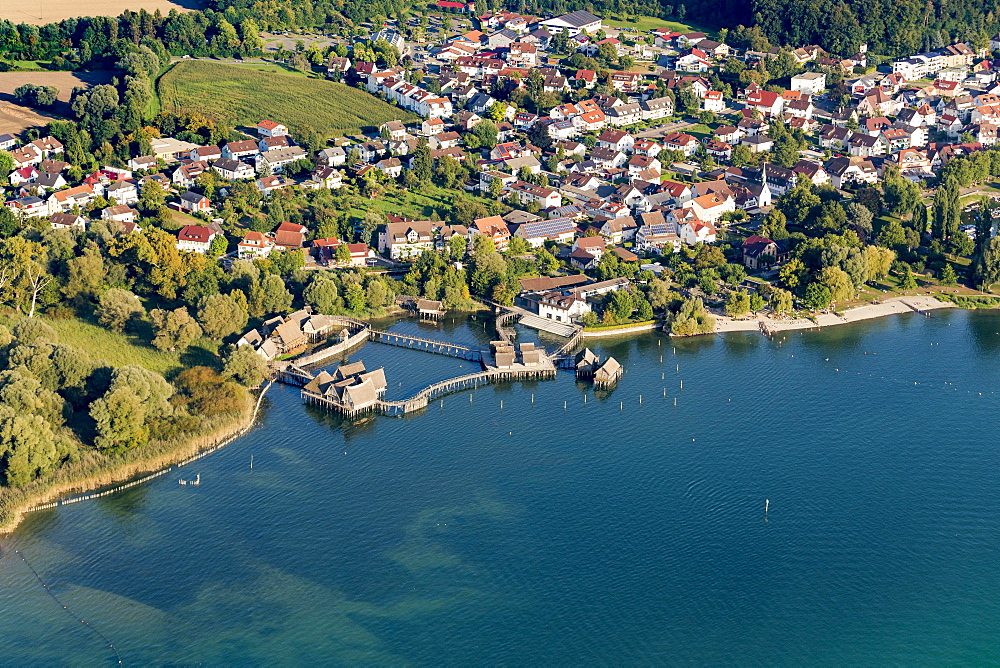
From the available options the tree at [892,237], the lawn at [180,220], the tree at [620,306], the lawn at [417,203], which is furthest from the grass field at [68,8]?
the tree at [892,237]

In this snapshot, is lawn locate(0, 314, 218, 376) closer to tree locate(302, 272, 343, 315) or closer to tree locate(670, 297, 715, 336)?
tree locate(302, 272, 343, 315)

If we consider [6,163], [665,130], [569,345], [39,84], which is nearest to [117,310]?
[569,345]


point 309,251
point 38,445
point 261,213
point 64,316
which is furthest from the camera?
point 261,213

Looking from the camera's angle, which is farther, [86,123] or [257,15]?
[257,15]

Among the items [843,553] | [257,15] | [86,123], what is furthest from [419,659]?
[257,15]

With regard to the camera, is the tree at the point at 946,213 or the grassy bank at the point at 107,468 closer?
the grassy bank at the point at 107,468

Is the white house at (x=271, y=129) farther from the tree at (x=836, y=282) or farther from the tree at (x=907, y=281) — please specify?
the tree at (x=907, y=281)

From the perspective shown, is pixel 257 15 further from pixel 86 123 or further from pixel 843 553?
pixel 843 553

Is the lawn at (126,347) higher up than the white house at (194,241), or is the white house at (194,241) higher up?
the white house at (194,241)
